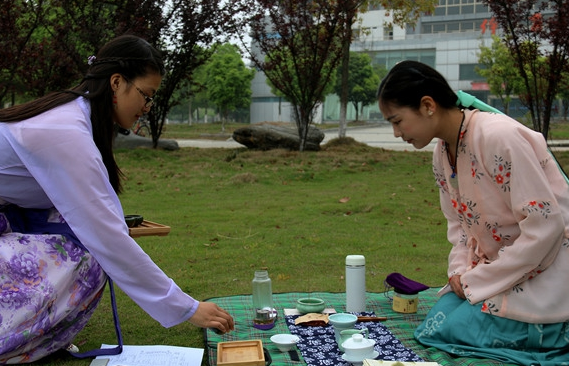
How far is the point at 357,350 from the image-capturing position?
10.3 feet

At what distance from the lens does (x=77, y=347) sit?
3564mm

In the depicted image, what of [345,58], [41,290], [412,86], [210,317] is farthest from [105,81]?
[345,58]

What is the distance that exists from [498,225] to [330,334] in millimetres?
1125

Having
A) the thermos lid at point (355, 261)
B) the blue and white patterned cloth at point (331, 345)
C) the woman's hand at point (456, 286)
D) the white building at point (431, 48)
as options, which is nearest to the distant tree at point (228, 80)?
the white building at point (431, 48)

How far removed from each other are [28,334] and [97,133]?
0.99m

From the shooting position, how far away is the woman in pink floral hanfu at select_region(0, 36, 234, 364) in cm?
282

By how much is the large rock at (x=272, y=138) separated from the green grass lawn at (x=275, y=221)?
1.09 meters

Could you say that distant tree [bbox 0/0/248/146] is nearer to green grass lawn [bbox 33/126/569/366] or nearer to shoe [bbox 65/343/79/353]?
green grass lawn [bbox 33/126/569/366]

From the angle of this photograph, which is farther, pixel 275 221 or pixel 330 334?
pixel 275 221

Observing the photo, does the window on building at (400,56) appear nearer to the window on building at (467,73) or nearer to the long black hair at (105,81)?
the window on building at (467,73)

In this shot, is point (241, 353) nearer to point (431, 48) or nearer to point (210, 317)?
point (210, 317)

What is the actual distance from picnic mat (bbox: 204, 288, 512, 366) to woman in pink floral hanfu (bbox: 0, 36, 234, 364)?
0.67 m

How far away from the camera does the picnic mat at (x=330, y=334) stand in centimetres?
331

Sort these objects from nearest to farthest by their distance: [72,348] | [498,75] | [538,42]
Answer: [72,348] → [538,42] → [498,75]
